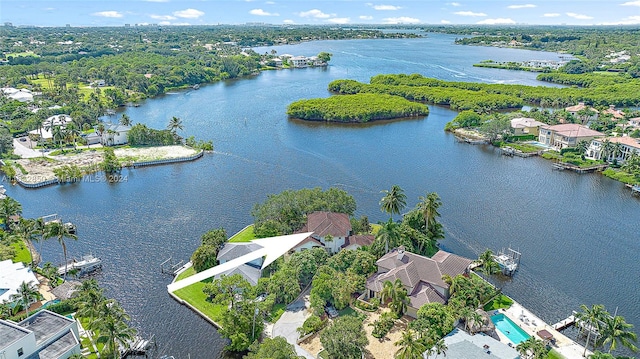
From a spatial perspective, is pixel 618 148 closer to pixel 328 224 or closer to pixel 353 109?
pixel 353 109

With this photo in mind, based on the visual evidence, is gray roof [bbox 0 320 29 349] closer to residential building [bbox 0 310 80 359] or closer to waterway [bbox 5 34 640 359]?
residential building [bbox 0 310 80 359]

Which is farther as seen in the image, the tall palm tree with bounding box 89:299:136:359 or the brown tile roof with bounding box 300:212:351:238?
the brown tile roof with bounding box 300:212:351:238

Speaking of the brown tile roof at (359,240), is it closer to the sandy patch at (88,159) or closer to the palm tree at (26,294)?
the palm tree at (26,294)

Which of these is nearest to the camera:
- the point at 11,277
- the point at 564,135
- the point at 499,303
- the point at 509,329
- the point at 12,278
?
the point at 509,329

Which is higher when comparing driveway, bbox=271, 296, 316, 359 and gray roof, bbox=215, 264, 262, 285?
gray roof, bbox=215, 264, 262, 285

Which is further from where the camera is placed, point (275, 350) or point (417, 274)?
point (417, 274)

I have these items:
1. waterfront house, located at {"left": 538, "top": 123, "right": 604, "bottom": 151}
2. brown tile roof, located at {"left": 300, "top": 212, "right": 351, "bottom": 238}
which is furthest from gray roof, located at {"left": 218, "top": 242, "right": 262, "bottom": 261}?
waterfront house, located at {"left": 538, "top": 123, "right": 604, "bottom": 151}

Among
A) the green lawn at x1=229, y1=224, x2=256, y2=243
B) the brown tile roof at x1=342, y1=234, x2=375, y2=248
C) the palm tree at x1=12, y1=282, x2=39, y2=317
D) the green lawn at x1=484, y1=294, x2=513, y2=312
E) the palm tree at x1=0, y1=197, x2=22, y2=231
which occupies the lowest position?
the green lawn at x1=484, y1=294, x2=513, y2=312

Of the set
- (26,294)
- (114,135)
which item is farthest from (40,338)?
(114,135)
